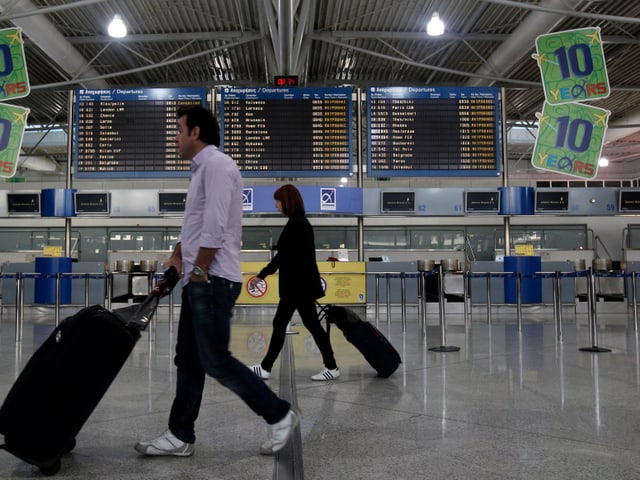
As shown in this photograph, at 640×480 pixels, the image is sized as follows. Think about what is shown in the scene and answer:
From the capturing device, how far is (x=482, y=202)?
1126 centimetres

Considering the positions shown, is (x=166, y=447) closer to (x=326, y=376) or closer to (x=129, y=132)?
(x=326, y=376)

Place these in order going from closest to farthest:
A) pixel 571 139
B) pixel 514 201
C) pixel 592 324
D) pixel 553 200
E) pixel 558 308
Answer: pixel 592 324 < pixel 558 308 < pixel 571 139 < pixel 514 201 < pixel 553 200

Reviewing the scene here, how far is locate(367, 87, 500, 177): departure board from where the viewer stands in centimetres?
1035

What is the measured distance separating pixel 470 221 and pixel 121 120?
466 inches

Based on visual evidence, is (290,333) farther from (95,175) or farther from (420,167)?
(95,175)

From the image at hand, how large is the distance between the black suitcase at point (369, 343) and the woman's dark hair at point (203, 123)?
222 cm

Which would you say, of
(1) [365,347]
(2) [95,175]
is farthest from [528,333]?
(2) [95,175]

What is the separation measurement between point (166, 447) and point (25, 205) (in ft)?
34.1

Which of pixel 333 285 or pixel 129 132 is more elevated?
pixel 129 132

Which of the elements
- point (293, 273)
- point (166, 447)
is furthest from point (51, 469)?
point (293, 273)

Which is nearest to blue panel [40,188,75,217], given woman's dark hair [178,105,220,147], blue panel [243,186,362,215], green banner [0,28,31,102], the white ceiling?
green banner [0,28,31,102]

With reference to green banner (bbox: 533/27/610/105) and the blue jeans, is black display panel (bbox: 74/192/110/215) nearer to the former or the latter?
green banner (bbox: 533/27/610/105)

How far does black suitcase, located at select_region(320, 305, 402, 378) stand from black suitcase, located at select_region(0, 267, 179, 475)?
7.70ft

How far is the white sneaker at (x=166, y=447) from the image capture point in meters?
2.51
